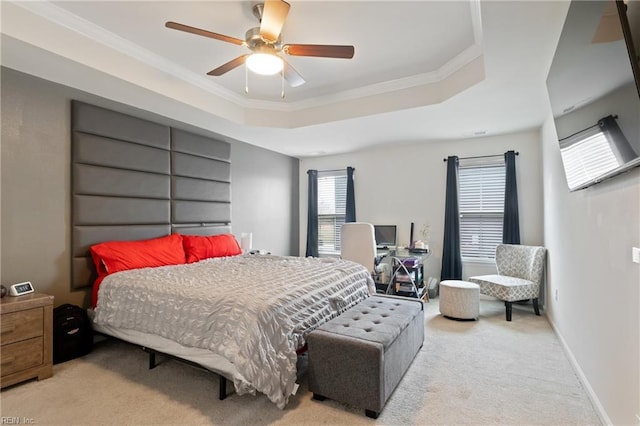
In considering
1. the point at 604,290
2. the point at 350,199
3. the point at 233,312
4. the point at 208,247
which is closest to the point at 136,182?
the point at 208,247

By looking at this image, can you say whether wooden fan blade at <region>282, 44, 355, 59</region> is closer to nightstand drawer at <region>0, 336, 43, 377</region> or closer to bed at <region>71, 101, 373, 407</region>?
bed at <region>71, 101, 373, 407</region>

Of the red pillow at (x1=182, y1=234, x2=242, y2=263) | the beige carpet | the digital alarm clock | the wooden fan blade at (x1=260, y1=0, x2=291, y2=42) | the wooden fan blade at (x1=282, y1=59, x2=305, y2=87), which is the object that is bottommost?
the beige carpet

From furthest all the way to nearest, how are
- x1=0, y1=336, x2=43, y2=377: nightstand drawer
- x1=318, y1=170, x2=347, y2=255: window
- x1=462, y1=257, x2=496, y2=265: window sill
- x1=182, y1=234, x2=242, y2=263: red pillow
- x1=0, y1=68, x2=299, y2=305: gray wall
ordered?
x1=318, y1=170, x2=347, y2=255: window → x1=462, y1=257, x2=496, y2=265: window sill → x1=182, y1=234, x2=242, y2=263: red pillow → x1=0, y1=68, x2=299, y2=305: gray wall → x1=0, y1=336, x2=43, y2=377: nightstand drawer

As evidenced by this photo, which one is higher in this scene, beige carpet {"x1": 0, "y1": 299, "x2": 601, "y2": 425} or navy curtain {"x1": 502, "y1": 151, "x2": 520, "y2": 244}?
navy curtain {"x1": 502, "y1": 151, "x2": 520, "y2": 244}

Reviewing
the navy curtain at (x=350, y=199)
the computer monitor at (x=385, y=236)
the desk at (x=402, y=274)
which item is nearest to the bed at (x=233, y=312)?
the desk at (x=402, y=274)

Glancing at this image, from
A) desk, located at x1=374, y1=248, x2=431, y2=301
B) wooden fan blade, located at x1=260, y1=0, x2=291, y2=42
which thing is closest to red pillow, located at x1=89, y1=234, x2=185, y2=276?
wooden fan blade, located at x1=260, y1=0, x2=291, y2=42

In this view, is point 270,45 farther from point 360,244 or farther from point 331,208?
point 331,208

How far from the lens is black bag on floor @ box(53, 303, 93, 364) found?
274 cm

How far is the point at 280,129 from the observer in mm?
4484

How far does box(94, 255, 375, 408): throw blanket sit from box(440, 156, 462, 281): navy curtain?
2.21m

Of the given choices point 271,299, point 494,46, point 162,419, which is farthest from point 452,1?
point 162,419

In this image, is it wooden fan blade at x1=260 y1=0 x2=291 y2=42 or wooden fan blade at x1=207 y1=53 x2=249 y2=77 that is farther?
wooden fan blade at x1=207 y1=53 x2=249 y2=77

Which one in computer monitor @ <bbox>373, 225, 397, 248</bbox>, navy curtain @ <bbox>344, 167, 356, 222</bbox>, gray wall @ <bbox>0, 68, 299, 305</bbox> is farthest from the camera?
navy curtain @ <bbox>344, 167, 356, 222</bbox>

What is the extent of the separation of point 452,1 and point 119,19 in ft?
8.63
